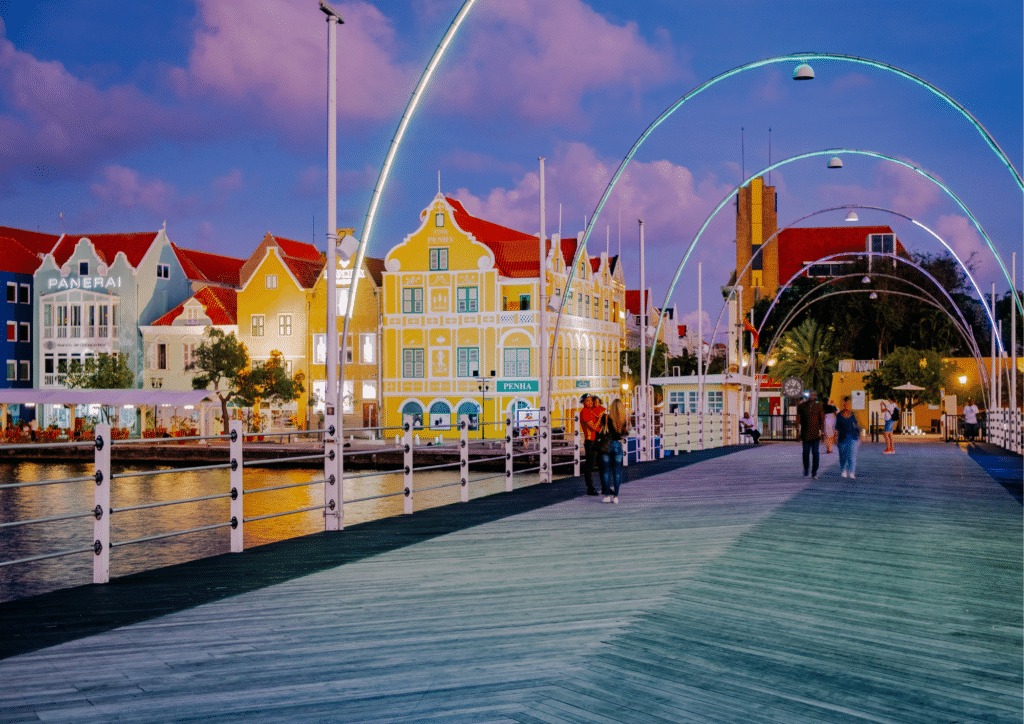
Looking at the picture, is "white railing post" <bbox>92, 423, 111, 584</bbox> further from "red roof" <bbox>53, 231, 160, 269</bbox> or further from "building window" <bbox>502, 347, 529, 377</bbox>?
"red roof" <bbox>53, 231, 160, 269</bbox>

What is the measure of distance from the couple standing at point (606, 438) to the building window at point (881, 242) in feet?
284

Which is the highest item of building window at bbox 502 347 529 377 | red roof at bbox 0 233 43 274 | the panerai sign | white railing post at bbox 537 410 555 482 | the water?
red roof at bbox 0 233 43 274

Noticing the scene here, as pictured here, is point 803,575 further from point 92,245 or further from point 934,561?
point 92,245

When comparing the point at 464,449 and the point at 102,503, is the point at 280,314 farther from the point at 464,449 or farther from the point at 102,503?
the point at 102,503

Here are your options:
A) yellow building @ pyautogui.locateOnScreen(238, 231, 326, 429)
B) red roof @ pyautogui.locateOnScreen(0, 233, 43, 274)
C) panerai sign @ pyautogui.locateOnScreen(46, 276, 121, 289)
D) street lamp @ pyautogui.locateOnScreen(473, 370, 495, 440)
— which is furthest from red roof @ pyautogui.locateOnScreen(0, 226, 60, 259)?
street lamp @ pyautogui.locateOnScreen(473, 370, 495, 440)

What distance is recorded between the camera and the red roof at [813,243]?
106562 mm

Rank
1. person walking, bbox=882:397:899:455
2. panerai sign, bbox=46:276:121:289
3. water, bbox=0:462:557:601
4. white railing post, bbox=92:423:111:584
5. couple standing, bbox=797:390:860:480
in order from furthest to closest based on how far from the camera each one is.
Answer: panerai sign, bbox=46:276:121:289, person walking, bbox=882:397:899:455, water, bbox=0:462:557:601, couple standing, bbox=797:390:860:480, white railing post, bbox=92:423:111:584

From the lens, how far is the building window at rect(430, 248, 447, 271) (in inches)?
2640

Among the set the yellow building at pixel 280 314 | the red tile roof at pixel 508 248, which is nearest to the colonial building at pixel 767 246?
the red tile roof at pixel 508 248

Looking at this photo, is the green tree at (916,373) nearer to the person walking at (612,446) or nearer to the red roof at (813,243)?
the red roof at (813,243)

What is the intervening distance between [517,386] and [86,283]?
112 ft

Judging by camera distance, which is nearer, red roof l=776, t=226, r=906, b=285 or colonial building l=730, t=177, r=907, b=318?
colonial building l=730, t=177, r=907, b=318

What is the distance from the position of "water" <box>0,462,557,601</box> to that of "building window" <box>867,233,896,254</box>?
196 feet

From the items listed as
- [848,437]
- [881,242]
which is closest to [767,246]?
[881,242]
